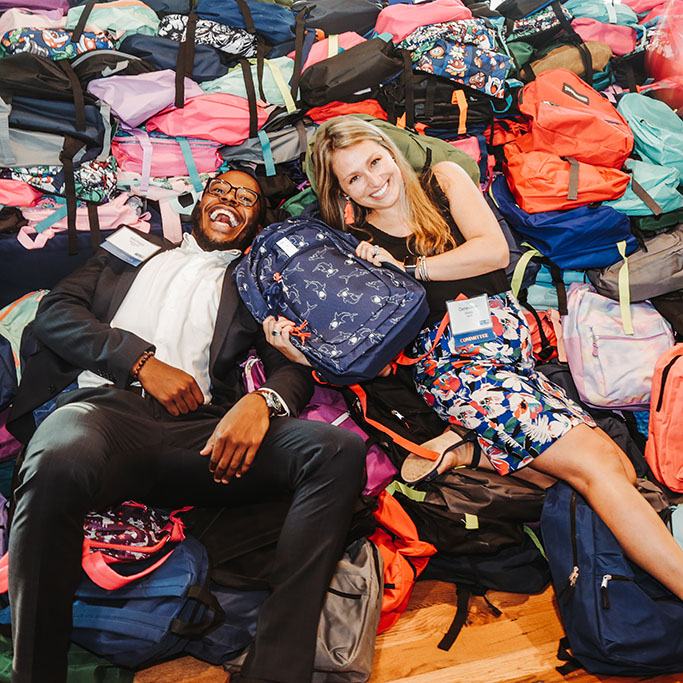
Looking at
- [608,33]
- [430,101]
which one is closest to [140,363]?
[430,101]

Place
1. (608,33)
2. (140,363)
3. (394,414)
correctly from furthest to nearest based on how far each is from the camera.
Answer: (608,33), (394,414), (140,363)

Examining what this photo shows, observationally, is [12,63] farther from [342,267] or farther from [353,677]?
[353,677]

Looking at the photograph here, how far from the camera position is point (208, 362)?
2051mm

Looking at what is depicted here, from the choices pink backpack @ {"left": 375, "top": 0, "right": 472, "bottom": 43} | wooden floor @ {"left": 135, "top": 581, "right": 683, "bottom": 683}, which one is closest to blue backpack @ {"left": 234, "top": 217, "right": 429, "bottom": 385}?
wooden floor @ {"left": 135, "top": 581, "right": 683, "bottom": 683}

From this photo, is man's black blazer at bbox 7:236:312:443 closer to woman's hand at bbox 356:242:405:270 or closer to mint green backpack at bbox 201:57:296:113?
woman's hand at bbox 356:242:405:270

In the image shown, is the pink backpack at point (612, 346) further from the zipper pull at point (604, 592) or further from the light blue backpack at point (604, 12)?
the light blue backpack at point (604, 12)

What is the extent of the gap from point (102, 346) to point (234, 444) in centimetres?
61

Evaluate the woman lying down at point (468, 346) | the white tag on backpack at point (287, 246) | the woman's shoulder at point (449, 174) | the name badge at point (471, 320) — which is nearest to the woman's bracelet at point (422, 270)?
the woman lying down at point (468, 346)

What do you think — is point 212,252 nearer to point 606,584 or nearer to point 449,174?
point 449,174

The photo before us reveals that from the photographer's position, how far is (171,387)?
5.89 feet

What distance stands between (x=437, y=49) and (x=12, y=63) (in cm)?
180

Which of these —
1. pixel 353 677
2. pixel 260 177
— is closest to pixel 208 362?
pixel 260 177

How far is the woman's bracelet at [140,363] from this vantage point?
183cm

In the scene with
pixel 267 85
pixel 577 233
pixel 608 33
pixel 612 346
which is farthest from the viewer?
pixel 608 33
